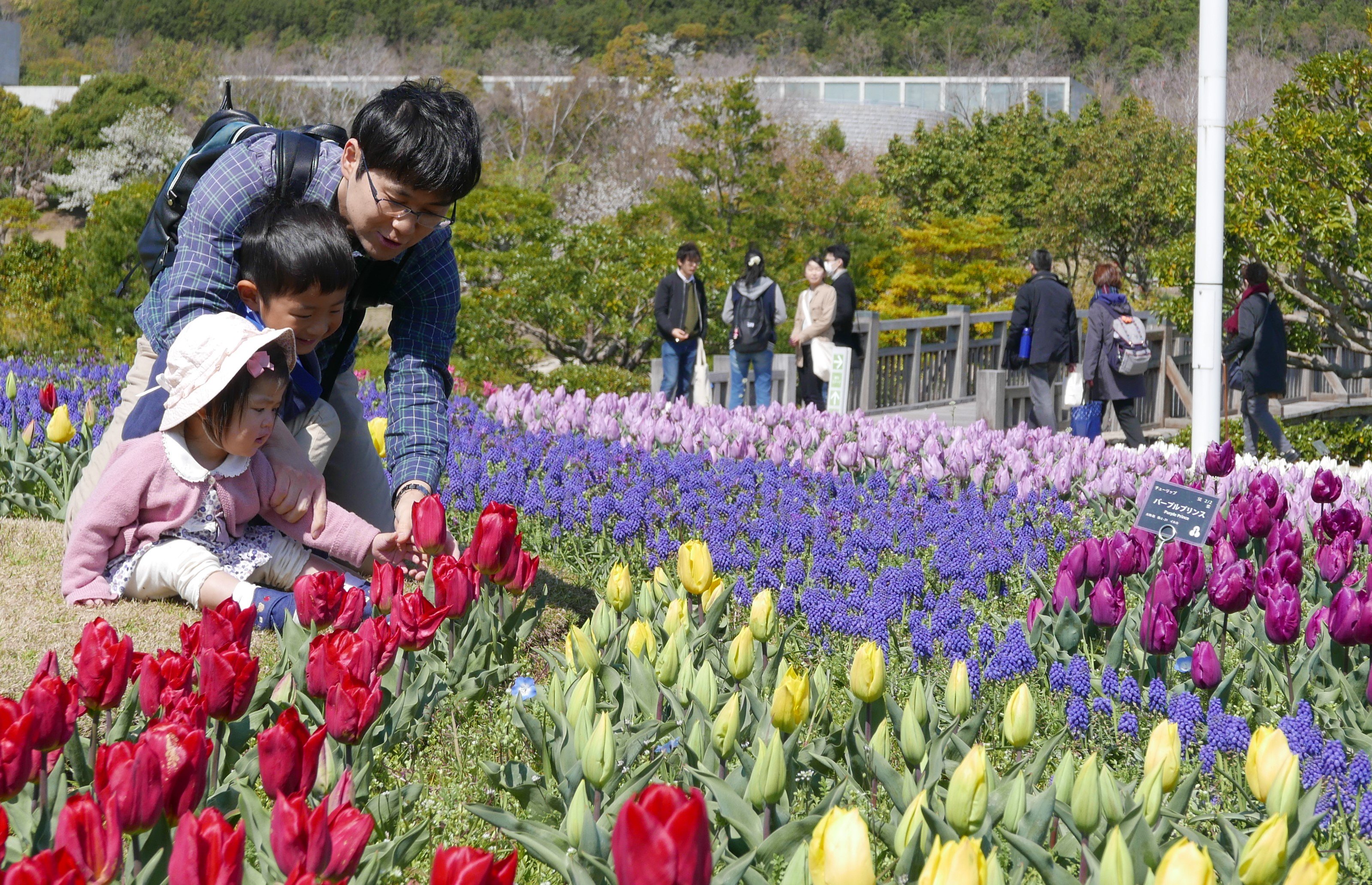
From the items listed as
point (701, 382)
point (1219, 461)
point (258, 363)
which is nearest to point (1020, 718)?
point (258, 363)

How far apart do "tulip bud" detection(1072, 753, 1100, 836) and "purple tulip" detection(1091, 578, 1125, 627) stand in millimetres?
1177

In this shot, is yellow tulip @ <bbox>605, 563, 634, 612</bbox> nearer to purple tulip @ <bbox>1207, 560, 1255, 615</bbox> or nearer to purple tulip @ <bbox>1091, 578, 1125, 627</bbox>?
purple tulip @ <bbox>1091, 578, 1125, 627</bbox>

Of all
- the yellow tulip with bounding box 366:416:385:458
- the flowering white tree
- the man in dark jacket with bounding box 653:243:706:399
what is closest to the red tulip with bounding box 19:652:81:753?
the yellow tulip with bounding box 366:416:385:458

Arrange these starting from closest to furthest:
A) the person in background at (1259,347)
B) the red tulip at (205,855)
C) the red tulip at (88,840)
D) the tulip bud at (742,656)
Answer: the red tulip at (205,855)
the red tulip at (88,840)
the tulip bud at (742,656)
the person in background at (1259,347)

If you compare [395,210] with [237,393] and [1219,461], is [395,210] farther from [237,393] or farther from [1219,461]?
[1219,461]

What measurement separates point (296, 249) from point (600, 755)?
1.58 m

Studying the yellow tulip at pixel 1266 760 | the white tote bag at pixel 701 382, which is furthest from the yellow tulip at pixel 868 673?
the white tote bag at pixel 701 382

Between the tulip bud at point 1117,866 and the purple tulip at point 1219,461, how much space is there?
3355 millimetres

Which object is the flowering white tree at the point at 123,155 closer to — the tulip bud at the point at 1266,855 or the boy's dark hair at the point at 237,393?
the boy's dark hair at the point at 237,393

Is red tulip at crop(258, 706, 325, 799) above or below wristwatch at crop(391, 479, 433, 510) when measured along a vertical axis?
below

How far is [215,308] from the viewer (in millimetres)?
3127

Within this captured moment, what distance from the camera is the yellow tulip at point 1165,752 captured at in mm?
1969

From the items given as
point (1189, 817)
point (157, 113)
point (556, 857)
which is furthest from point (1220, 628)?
point (157, 113)

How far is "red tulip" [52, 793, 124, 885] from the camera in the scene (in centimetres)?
146
